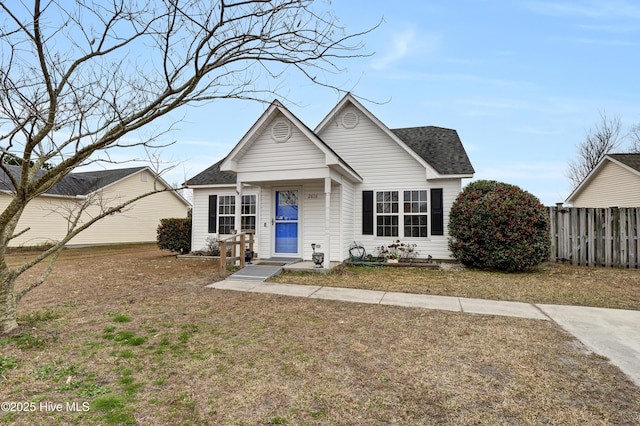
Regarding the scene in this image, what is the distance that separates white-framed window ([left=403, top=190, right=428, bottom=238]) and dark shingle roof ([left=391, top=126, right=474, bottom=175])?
1144 millimetres

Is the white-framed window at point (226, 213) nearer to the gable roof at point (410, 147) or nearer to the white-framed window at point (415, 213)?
the gable roof at point (410, 147)

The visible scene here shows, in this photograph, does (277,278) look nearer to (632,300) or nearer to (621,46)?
(632,300)

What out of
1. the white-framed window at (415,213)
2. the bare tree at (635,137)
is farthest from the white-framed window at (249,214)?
the bare tree at (635,137)

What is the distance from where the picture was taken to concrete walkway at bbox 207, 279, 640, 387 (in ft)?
13.0

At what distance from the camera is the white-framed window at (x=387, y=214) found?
1149cm

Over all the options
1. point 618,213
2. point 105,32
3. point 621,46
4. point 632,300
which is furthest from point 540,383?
point 621,46

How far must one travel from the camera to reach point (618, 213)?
10.5 metres

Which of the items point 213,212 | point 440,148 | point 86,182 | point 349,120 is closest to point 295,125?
point 349,120

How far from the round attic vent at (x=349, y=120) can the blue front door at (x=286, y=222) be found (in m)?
3.36

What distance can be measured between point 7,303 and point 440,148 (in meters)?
12.9

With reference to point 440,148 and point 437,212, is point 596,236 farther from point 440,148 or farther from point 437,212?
point 440,148

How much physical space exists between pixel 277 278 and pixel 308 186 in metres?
3.68

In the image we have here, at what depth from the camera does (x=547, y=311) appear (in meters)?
5.63

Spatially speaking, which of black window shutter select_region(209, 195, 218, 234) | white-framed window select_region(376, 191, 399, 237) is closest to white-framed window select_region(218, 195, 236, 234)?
black window shutter select_region(209, 195, 218, 234)
